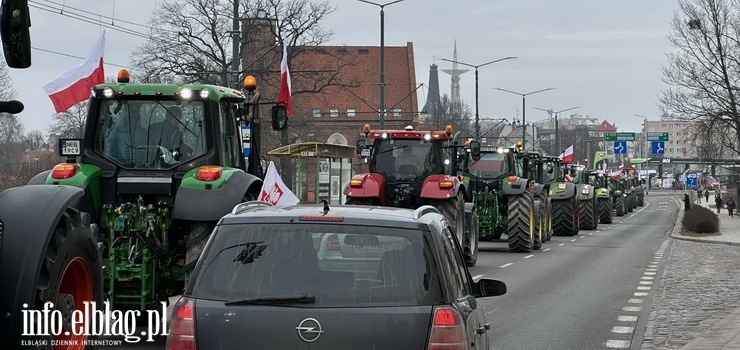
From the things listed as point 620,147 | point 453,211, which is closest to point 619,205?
point 620,147

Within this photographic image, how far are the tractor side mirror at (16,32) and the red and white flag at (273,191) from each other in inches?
252

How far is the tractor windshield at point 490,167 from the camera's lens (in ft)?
95.8

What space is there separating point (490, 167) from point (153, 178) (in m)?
18.7

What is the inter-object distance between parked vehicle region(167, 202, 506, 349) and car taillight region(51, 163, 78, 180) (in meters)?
5.39

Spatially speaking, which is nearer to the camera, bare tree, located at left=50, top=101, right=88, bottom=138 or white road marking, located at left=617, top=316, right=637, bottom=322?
white road marking, located at left=617, top=316, right=637, bottom=322

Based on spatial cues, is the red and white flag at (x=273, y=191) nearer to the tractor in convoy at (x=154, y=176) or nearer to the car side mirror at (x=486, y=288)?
the tractor in convoy at (x=154, y=176)

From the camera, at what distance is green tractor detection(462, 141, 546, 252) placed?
2773 cm

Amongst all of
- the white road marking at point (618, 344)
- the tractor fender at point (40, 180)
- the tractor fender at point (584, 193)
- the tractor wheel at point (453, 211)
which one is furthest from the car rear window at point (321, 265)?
the tractor fender at point (584, 193)

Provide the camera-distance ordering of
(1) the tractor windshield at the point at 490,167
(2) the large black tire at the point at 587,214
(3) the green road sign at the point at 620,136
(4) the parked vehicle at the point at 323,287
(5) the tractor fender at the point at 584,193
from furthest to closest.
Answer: (3) the green road sign at the point at 620,136 → (2) the large black tire at the point at 587,214 → (5) the tractor fender at the point at 584,193 → (1) the tractor windshield at the point at 490,167 → (4) the parked vehicle at the point at 323,287

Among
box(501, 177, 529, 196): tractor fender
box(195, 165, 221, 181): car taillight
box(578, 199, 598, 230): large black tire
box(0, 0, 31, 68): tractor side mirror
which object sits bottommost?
box(578, 199, 598, 230): large black tire

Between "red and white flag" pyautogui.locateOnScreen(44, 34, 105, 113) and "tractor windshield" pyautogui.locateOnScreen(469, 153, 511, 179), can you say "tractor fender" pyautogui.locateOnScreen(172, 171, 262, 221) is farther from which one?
"tractor windshield" pyautogui.locateOnScreen(469, 153, 511, 179)

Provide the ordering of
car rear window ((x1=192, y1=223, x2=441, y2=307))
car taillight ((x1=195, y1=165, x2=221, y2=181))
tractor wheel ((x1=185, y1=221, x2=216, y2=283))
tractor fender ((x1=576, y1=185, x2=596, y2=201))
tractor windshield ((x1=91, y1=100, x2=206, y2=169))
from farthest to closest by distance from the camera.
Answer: tractor fender ((x1=576, y1=185, x2=596, y2=201)), tractor windshield ((x1=91, y1=100, x2=206, y2=169)), car taillight ((x1=195, y1=165, x2=221, y2=181)), tractor wheel ((x1=185, y1=221, x2=216, y2=283)), car rear window ((x1=192, y1=223, x2=441, y2=307))

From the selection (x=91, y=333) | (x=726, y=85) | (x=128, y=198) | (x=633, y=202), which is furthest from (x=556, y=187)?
(x=633, y=202)

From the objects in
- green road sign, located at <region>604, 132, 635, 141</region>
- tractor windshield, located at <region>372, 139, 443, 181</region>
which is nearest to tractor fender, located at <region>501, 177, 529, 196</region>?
tractor windshield, located at <region>372, 139, 443, 181</region>
